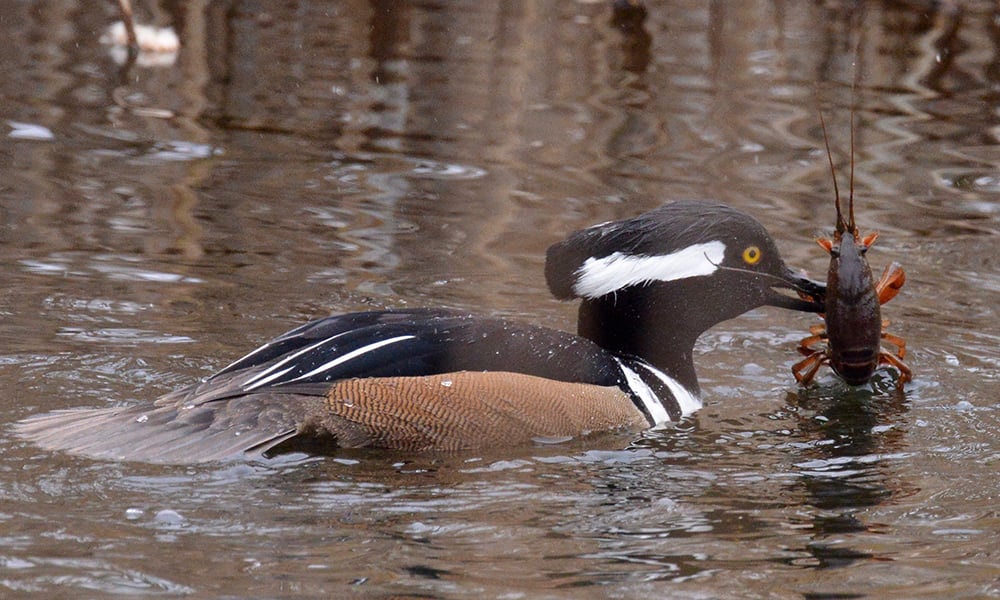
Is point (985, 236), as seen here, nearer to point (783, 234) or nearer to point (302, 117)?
point (783, 234)

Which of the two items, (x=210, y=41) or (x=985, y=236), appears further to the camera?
(x=210, y=41)

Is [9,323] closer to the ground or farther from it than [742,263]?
A: closer to the ground

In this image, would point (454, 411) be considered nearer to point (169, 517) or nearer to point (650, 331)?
point (650, 331)

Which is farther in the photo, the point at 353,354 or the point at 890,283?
the point at 890,283

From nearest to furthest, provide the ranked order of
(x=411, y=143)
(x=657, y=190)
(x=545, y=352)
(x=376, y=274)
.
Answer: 1. (x=545, y=352)
2. (x=376, y=274)
3. (x=657, y=190)
4. (x=411, y=143)

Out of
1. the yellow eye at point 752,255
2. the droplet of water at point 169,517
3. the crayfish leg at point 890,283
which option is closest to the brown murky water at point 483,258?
the droplet of water at point 169,517

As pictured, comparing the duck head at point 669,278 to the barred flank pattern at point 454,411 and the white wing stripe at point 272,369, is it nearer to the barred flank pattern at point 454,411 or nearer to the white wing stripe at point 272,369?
the barred flank pattern at point 454,411

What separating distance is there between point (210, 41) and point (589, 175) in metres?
4.85

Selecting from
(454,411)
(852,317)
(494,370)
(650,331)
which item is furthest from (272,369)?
(852,317)

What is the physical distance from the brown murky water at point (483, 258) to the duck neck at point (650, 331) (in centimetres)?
31

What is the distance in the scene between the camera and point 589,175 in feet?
32.3

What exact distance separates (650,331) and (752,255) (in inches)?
21.2

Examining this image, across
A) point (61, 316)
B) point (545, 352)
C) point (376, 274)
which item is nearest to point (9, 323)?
point (61, 316)

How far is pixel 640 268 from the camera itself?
20.0ft
